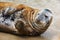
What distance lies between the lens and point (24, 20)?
1189 mm

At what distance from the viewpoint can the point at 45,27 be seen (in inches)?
46.9

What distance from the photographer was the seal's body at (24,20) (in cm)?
117

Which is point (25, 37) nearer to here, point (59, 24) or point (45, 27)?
point (45, 27)

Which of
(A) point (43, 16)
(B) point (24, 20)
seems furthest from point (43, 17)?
(B) point (24, 20)

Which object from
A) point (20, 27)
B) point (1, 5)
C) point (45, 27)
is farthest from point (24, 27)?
point (1, 5)

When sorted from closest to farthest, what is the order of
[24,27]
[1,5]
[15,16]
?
[24,27] → [15,16] → [1,5]

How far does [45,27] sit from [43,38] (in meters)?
0.07

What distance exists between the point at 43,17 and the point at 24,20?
0.13 metres

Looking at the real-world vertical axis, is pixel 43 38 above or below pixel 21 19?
below

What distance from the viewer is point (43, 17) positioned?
1223mm

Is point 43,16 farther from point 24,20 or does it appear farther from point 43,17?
point 24,20

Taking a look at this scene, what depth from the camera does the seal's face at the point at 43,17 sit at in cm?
120

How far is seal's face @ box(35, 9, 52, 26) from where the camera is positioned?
1.20 meters

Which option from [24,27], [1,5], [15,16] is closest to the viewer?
[24,27]
